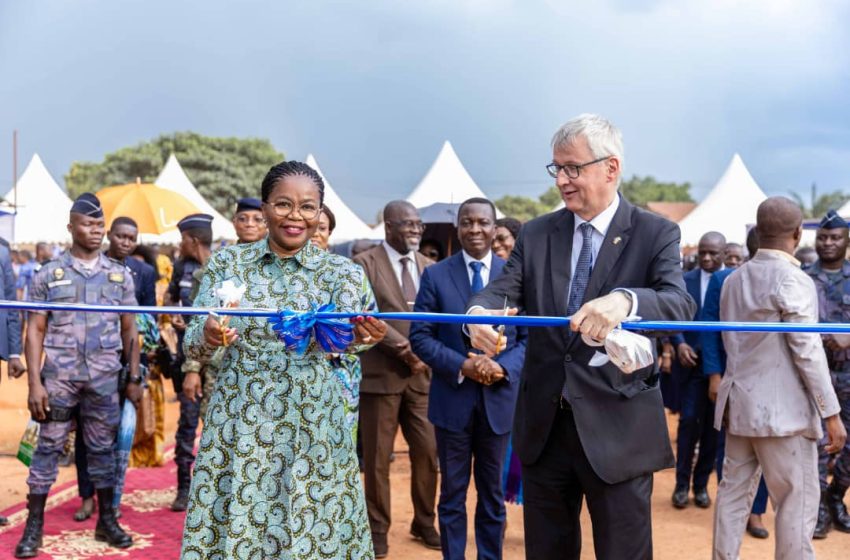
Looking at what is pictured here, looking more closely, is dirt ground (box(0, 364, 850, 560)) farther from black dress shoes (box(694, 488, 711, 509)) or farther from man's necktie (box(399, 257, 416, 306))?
man's necktie (box(399, 257, 416, 306))

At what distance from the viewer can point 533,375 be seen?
3.47 meters

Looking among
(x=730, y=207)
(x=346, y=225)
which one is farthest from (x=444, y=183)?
(x=730, y=207)

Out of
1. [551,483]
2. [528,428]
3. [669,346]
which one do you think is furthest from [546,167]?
[669,346]

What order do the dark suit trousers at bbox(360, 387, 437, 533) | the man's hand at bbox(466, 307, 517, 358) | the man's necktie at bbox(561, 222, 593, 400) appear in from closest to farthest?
the man's hand at bbox(466, 307, 517, 358), the man's necktie at bbox(561, 222, 593, 400), the dark suit trousers at bbox(360, 387, 437, 533)

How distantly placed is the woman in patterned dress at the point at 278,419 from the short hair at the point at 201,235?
357 cm

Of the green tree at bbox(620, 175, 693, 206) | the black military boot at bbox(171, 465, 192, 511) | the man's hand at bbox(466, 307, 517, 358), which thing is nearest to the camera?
the man's hand at bbox(466, 307, 517, 358)

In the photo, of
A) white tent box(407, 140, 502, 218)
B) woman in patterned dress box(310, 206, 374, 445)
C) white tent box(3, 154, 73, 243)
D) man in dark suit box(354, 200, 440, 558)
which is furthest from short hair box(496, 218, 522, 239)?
white tent box(3, 154, 73, 243)

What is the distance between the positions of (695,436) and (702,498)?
52 centimetres

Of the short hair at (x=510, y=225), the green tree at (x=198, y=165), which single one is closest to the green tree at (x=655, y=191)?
the green tree at (x=198, y=165)

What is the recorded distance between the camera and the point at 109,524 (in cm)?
603

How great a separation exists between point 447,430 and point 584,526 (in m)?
2.21

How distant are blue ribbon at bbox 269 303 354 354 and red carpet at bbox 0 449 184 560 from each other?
3.16 m

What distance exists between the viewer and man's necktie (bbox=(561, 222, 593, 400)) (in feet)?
11.1

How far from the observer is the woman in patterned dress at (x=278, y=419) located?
3.29 meters
